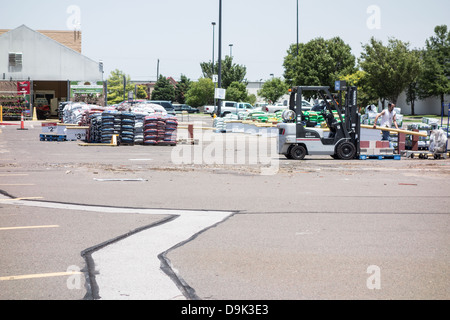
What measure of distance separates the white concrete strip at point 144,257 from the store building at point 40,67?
1847 inches

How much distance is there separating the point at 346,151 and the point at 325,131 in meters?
1.02

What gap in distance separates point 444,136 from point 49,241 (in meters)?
17.2

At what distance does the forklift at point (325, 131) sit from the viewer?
1947cm

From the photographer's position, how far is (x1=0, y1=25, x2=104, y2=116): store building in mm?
54719

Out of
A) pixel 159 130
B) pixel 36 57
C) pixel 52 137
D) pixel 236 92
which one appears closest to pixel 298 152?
pixel 159 130

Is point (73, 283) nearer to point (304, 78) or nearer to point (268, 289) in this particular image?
point (268, 289)

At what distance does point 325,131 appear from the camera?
19969 mm

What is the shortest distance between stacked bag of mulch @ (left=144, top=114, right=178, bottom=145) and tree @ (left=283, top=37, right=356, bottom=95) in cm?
4173

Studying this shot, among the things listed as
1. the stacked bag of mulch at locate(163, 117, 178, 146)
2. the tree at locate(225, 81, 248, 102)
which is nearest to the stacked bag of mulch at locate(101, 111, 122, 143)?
the stacked bag of mulch at locate(163, 117, 178, 146)

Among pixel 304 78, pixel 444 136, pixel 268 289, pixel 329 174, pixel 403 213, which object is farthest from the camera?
pixel 304 78

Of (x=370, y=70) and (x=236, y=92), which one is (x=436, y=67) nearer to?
Answer: (x=370, y=70)

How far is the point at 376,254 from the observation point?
6.91m
